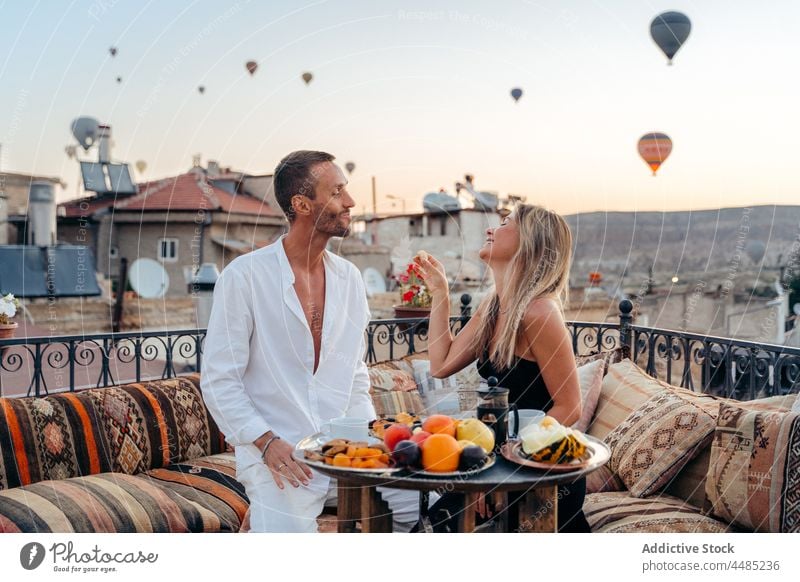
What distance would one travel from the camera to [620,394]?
3.66 meters

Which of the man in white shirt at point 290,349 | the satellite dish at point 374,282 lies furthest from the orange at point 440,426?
the satellite dish at point 374,282

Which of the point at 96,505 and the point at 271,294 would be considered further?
the point at 96,505

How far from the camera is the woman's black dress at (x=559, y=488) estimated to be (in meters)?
2.46

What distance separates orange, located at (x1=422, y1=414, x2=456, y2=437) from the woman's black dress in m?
0.56

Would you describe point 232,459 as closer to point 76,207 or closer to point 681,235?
point 681,235

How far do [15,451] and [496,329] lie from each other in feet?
6.70

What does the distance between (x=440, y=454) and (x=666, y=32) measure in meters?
2.15

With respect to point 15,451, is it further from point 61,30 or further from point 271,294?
point 61,30

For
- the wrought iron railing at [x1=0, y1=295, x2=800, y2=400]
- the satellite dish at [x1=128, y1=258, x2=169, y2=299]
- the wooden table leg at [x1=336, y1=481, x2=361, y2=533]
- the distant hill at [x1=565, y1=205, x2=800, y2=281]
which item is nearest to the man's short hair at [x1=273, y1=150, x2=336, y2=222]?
the wooden table leg at [x1=336, y1=481, x2=361, y2=533]

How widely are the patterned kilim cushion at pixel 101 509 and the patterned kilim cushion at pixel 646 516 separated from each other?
1.50m
